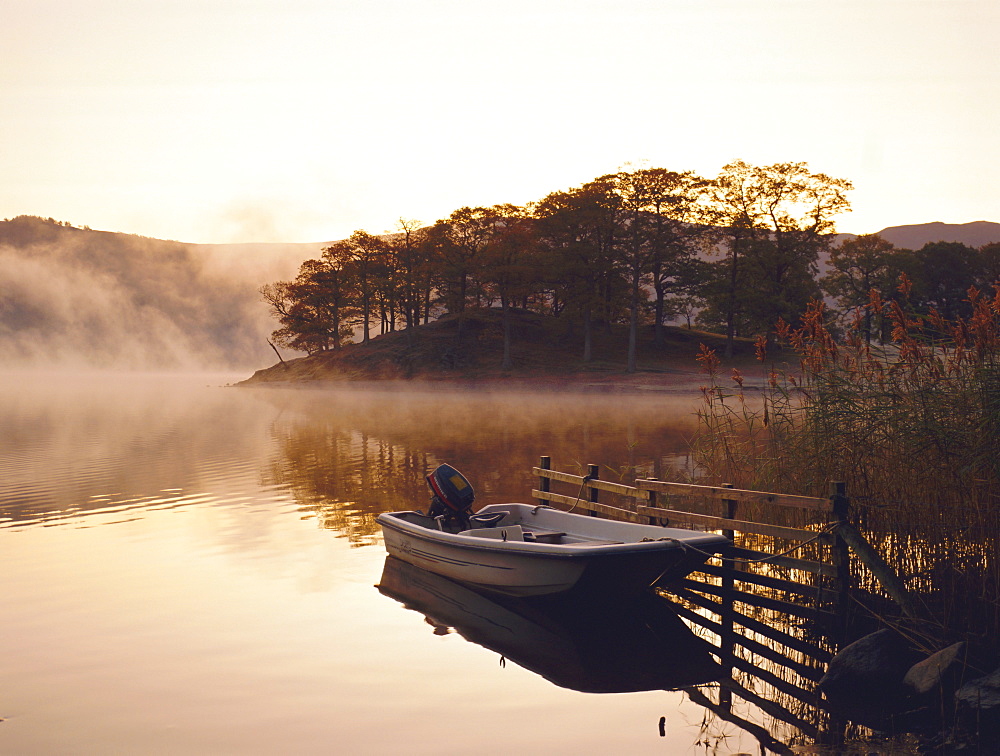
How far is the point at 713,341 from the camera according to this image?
244ft

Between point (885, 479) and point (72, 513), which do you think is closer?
point (885, 479)

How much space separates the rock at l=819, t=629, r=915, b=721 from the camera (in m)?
8.45

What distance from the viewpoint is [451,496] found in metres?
14.6

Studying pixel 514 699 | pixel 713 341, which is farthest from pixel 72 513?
pixel 713 341

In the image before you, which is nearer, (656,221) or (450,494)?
(450,494)

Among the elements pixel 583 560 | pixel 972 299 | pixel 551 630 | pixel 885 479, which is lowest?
pixel 551 630

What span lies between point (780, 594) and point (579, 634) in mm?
2799

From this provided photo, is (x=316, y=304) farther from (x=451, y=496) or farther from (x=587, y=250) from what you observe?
(x=451, y=496)

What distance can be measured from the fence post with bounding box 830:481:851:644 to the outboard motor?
20.7 feet

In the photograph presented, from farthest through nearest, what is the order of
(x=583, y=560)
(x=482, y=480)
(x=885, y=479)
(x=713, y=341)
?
(x=713, y=341)
(x=482, y=480)
(x=583, y=560)
(x=885, y=479)

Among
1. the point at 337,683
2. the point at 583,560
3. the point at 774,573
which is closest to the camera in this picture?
the point at 337,683

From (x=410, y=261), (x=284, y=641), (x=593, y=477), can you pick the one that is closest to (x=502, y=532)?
(x=593, y=477)

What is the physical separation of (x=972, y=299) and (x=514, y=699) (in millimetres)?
6575

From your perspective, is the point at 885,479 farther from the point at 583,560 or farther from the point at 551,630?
the point at 551,630
